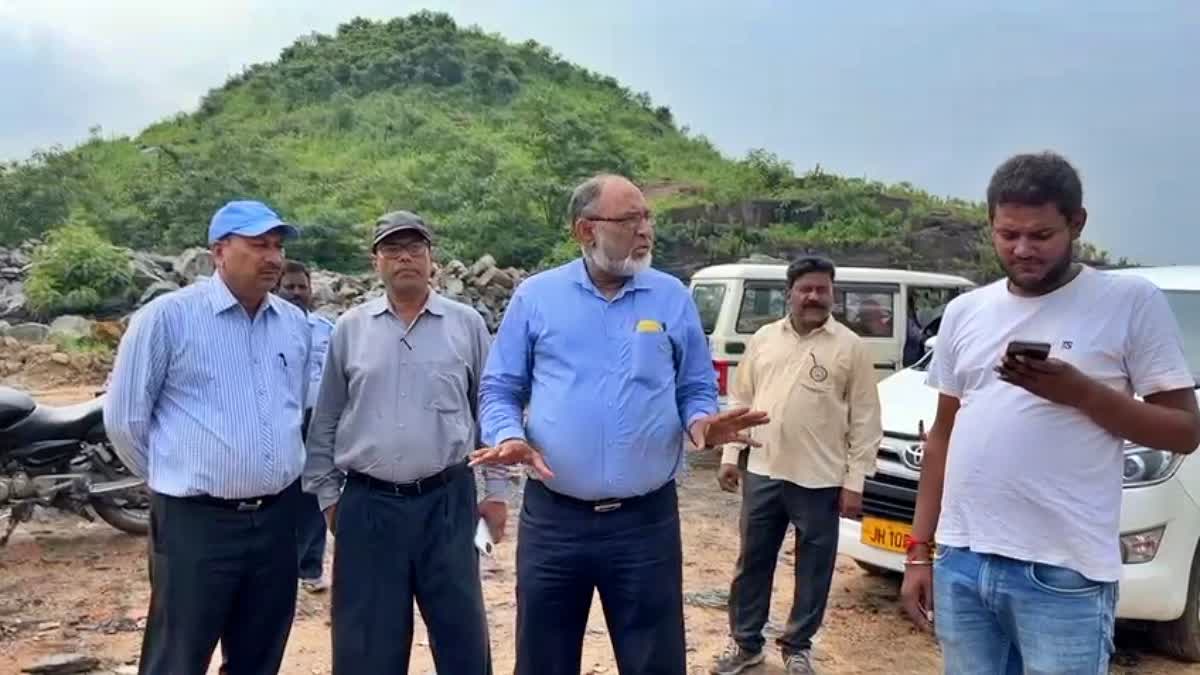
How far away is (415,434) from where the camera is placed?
3355 millimetres

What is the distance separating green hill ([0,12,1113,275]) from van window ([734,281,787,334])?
15.2 m

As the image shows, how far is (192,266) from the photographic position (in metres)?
19.9

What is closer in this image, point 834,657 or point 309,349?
point 309,349

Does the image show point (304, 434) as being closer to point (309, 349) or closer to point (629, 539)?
point (309, 349)

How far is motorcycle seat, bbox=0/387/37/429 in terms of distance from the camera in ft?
19.4

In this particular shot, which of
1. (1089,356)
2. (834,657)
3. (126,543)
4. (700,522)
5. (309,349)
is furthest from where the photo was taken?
(700,522)

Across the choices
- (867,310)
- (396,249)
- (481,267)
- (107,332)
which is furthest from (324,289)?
(396,249)

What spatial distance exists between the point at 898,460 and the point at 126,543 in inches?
188

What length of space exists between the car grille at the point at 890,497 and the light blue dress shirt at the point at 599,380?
7.10 feet

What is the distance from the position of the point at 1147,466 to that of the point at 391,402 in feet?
10.2

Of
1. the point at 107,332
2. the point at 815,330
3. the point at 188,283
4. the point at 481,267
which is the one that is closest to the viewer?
the point at 815,330

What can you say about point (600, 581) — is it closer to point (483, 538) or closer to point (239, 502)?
point (483, 538)

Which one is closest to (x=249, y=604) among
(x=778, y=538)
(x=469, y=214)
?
(x=778, y=538)

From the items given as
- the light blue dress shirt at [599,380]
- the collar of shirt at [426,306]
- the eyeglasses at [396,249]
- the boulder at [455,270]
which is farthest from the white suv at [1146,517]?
the boulder at [455,270]
